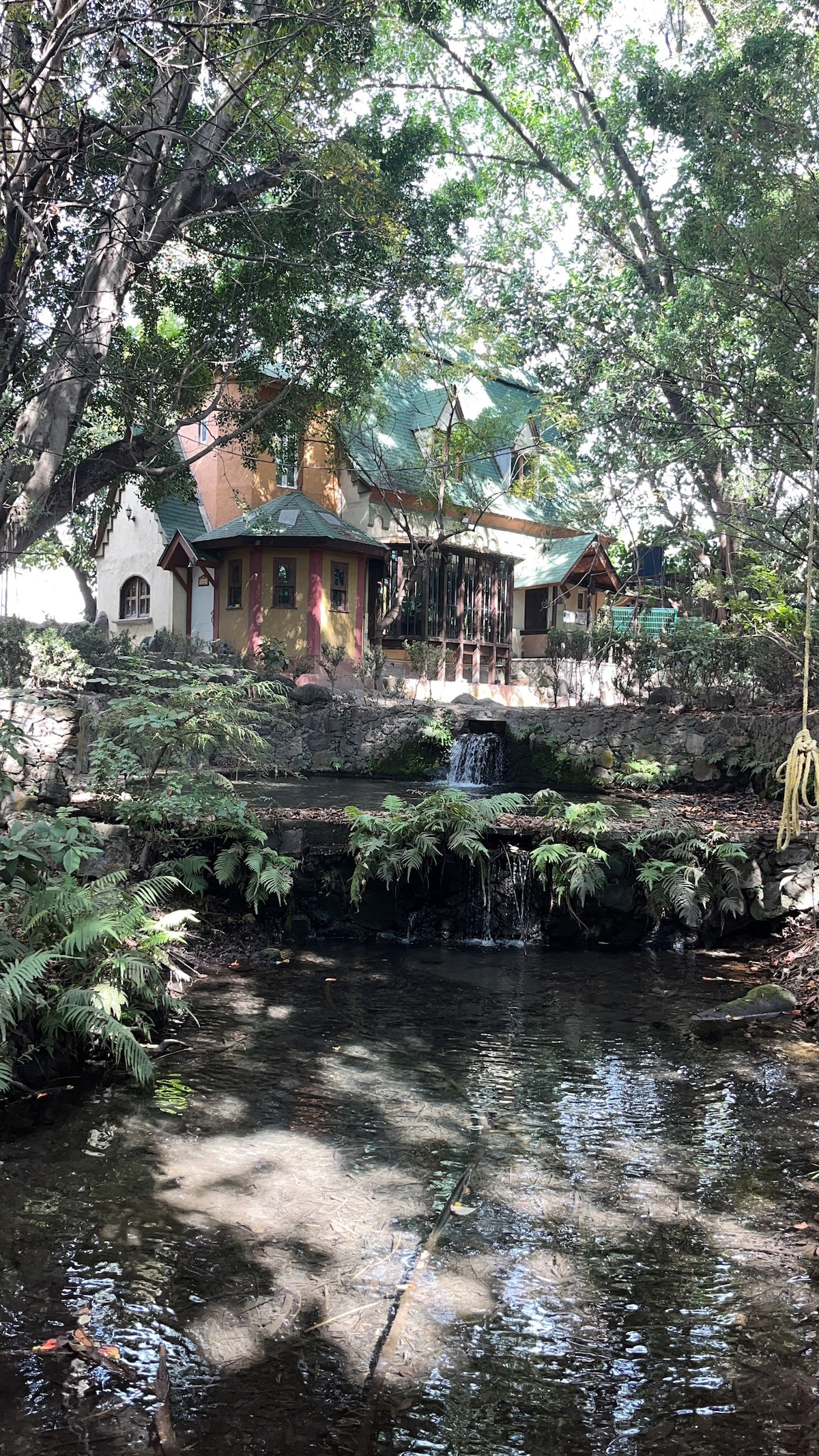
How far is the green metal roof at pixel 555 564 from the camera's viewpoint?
100 feet

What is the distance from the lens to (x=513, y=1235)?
4125 mm

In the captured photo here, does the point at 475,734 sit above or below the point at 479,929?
above

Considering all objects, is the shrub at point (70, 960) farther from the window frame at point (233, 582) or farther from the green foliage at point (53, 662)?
the window frame at point (233, 582)

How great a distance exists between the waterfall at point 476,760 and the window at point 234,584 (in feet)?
32.0

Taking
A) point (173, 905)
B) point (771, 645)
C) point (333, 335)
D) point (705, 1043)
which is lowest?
point (705, 1043)

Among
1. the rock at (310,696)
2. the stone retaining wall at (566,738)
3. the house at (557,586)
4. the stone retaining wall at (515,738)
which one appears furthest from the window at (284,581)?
Answer: the house at (557,586)

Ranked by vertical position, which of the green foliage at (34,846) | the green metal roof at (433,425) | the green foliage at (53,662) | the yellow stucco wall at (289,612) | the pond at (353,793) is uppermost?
the green metal roof at (433,425)

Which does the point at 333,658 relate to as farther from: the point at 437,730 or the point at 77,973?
the point at 77,973

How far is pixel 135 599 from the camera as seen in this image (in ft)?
100

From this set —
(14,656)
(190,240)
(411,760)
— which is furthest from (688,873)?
(14,656)

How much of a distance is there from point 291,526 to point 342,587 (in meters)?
2.17

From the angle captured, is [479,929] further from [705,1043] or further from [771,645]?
[771,645]

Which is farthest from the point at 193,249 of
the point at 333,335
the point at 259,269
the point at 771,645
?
the point at 771,645

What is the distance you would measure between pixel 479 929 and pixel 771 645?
343 inches
